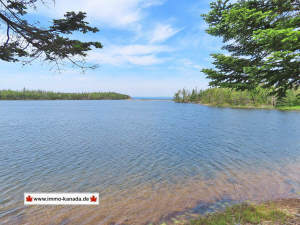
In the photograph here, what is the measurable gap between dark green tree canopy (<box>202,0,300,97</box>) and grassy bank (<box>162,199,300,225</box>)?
478 cm

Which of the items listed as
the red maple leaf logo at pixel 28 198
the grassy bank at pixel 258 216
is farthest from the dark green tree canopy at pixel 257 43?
the red maple leaf logo at pixel 28 198

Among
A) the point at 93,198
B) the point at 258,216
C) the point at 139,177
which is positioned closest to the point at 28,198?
the point at 93,198

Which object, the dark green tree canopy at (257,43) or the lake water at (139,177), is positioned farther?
the lake water at (139,177)

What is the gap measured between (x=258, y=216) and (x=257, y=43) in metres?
6.23

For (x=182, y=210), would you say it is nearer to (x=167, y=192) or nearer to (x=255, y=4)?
(x=167, y=192)

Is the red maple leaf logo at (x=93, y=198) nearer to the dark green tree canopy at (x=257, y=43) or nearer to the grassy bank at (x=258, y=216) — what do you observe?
the grassy bank at (x=258, y=216)

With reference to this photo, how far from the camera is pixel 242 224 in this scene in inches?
215

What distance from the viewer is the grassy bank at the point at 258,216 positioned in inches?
220

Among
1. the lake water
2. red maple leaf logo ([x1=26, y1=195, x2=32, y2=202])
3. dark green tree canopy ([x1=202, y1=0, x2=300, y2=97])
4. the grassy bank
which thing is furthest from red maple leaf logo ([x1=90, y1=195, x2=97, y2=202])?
dark green tree canopy ([x1=202, y1=0, x2=300, y2=97])

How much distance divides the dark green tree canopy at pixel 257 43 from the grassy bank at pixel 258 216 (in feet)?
15.7

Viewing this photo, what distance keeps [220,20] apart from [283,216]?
831 centimetres

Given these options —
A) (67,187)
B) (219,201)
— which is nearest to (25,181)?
(67,187)

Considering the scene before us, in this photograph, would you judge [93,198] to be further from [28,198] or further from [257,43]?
[257,43]

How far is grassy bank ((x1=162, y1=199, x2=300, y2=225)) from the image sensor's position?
559 cm
